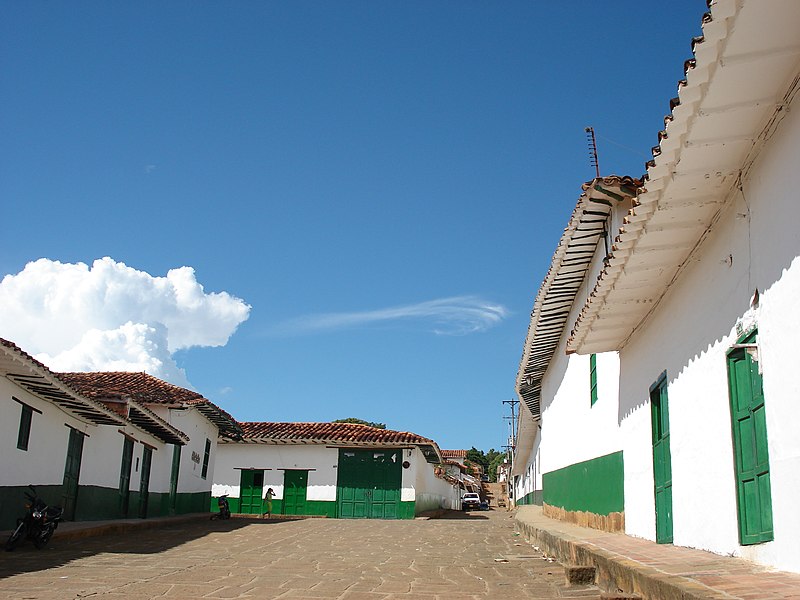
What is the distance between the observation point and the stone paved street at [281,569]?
757 cm

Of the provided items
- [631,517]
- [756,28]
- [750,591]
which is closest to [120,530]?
[631,517]

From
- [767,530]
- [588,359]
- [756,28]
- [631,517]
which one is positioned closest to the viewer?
[756,28]

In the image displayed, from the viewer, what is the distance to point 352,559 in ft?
36.6

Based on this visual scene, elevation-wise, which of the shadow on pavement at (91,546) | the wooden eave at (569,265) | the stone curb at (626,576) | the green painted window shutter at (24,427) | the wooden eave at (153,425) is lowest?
the shadow on pavement at (91,546)

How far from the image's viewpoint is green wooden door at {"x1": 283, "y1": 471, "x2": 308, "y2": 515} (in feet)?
93.9

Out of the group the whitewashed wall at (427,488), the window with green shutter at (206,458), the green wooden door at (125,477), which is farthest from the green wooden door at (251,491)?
the green wooden door at (125,477)

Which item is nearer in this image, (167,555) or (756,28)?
(756,28)

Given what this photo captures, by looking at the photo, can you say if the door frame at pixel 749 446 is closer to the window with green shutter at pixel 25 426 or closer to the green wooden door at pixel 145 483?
the window with green shutter at pixel 25 426

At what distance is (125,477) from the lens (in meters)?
19.6

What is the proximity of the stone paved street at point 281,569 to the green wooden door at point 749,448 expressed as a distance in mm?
1788

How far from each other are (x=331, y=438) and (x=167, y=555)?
16.9 metres

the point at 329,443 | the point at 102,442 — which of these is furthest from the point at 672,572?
the point at 329,443

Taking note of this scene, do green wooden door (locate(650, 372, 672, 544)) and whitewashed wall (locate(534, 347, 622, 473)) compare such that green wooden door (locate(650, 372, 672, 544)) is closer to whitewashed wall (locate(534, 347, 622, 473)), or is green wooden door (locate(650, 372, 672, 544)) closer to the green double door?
whitewashed wall (locate(534, 347, 622, 473))

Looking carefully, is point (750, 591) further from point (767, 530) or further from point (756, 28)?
point (756, 28)
